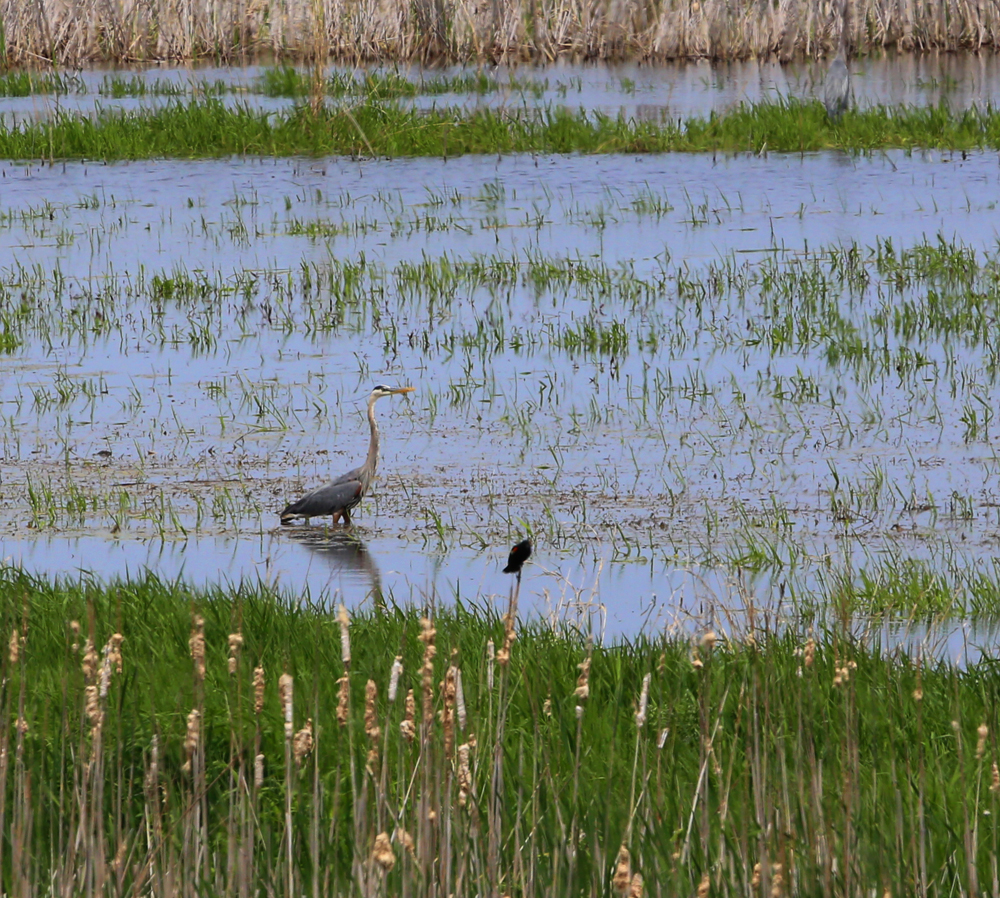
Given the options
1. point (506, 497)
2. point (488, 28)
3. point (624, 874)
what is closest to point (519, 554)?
point (506, 497)

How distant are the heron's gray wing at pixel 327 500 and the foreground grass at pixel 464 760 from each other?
1.28 meters

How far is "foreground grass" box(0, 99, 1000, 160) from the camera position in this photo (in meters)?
19.0

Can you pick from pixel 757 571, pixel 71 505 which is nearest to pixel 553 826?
pixel 757 571

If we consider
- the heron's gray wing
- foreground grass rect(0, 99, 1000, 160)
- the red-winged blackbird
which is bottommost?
the heron's gray wing

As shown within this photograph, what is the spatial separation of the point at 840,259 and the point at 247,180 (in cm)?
742

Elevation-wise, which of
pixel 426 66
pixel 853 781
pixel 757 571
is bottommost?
pixel 757 571

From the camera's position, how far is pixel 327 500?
7.84 metres

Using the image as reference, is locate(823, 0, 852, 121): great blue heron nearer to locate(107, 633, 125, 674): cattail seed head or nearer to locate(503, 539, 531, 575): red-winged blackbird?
locate(503, 539, 531, 575): red-winged blackbird

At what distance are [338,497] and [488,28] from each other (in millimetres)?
18373

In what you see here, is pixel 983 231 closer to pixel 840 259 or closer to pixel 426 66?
pixel 840 259

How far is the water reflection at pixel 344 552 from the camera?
7.25m

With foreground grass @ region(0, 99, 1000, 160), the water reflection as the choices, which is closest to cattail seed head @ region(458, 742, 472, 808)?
the water reflection

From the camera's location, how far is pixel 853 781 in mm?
3428

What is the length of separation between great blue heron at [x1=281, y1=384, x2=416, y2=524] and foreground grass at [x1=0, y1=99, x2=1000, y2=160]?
1143 cm
